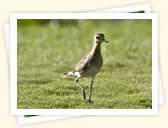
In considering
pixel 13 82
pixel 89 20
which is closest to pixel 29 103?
pixel 13 82

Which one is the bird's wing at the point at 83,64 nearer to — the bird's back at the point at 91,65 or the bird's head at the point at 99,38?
the bird's back at the point at 91,65

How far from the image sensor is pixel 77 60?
10.0 m

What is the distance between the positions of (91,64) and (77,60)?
0.46m

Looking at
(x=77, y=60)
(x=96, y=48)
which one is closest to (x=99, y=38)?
(x=96, y=48)


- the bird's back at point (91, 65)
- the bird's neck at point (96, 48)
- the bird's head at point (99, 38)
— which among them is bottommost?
the bird's back at point (91, 65)

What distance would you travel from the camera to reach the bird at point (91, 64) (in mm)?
9602

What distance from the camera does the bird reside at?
9.60 meters

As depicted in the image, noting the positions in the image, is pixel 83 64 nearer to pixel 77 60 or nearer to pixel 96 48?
pixel 96 48

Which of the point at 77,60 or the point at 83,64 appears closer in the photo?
the point at 83,64

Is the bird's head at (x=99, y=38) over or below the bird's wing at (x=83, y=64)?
over
